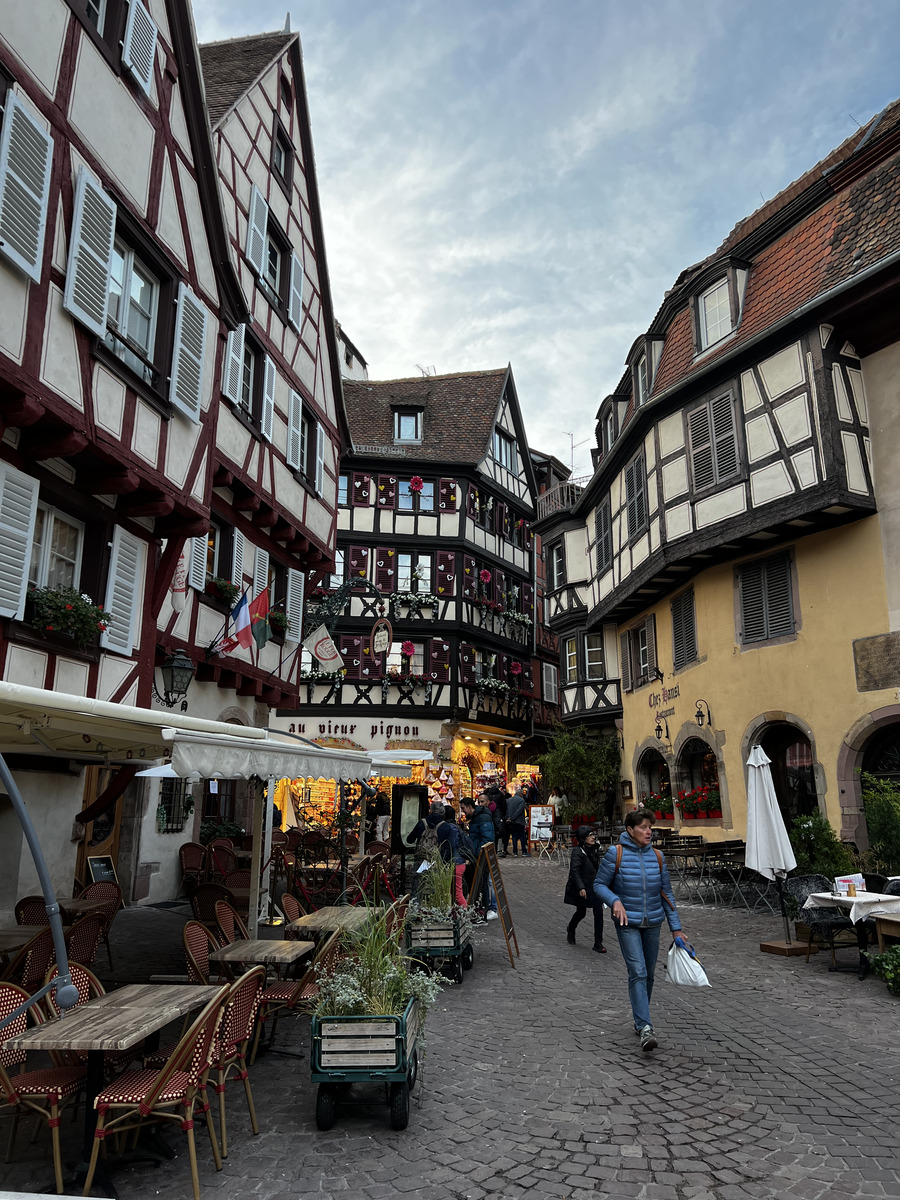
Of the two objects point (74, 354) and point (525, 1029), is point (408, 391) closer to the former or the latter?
point (74, 354)

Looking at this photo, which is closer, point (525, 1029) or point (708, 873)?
point (525, 1029)

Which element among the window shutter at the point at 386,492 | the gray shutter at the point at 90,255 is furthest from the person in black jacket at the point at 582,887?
the window shutter at the point at 386,492

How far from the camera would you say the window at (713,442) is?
16453 mm

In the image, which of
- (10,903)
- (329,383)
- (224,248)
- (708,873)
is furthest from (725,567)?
(10,903)

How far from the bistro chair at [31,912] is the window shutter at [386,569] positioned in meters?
22.1

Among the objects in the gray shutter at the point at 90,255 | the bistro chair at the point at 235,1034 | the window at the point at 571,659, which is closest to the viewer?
the bistro chair at the point at 235,1034

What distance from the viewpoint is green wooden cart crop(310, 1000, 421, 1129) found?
495 cm

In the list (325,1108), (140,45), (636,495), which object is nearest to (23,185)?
(140,45)

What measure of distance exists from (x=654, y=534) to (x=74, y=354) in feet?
43.2

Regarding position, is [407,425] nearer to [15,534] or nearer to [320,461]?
[320,461]

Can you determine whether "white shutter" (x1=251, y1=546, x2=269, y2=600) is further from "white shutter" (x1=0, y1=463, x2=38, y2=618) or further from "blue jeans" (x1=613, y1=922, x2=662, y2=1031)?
"blue jeans" (x1=613, y1=922, x2=662, y2=1031)

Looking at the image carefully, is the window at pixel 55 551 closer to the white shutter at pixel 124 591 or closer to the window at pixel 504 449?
the white shutter at pixel 124 591

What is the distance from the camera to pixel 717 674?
1742 cm

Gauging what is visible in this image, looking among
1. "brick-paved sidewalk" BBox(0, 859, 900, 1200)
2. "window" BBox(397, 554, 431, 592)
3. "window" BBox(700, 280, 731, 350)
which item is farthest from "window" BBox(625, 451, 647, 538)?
"brick-paved sidewalk" BBox(0, 859, 900, 1200)
